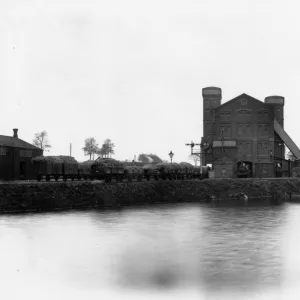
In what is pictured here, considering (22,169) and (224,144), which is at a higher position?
(224,144)

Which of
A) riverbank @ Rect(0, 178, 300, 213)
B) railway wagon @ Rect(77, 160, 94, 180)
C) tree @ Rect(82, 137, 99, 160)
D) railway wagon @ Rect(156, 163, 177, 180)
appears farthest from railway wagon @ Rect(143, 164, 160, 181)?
tree @ Rect(82, 137, 99, 160)

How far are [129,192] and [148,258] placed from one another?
3096 centimetres

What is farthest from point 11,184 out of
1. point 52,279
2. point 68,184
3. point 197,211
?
point 52,279

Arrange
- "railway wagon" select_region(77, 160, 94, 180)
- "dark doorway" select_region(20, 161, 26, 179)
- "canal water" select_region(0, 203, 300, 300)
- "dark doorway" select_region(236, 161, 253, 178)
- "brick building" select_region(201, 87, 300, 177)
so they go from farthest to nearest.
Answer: "brick building" select_region(201, 87, 300, 177) → "dark doorway" select_region(236, 161, 253, 178) → "dark doorway" select_region(20, 161, 26, 179) → "railway wagon" select_region(77, 160, 94, 180) → "canal water" select_region(0, 203, 300, 300)

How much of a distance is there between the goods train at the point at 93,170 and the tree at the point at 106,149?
44356 millimetres

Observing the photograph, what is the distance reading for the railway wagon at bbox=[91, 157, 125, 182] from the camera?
5441cm

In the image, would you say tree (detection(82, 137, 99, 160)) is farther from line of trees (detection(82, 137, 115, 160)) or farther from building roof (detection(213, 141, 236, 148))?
building roof (detection(213, 141, 236, 148))

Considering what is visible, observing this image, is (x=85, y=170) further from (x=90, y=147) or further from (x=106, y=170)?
(x=90, y=147)

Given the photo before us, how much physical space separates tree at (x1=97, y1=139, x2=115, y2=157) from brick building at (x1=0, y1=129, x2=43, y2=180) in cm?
4830

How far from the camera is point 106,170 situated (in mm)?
54562

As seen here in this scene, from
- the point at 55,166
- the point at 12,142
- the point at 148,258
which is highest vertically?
the point at 12,142

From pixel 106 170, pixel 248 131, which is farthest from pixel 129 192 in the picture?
pixel 248 131

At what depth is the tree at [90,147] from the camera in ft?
347

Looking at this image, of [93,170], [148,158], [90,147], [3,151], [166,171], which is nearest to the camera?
[3,151]
